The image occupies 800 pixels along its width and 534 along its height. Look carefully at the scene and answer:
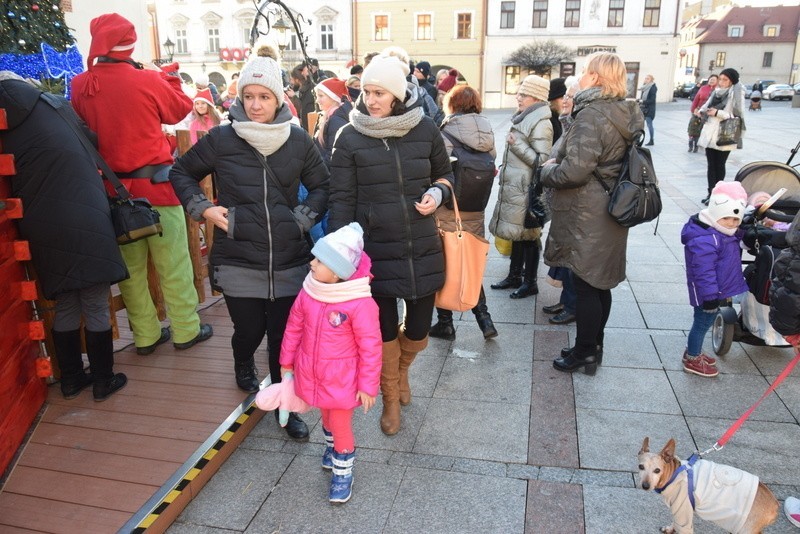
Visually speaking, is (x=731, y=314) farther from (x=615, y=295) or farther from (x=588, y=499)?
(x=588, y=499)

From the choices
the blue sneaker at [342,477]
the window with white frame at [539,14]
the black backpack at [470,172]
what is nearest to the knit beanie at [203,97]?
the black backpack at [470,172]

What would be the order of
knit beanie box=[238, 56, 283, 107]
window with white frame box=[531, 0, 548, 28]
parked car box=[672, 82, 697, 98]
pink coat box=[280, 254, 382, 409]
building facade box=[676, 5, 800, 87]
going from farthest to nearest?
building facade box=[676, 5, 800, 87] → parked car box=[672, 82, 697, 98] → window with white frame box=[531, 0, 548, 28] → knit beanie box=[238, 56, 283, 107] → pink coat box=[280, 254, 382, 409]

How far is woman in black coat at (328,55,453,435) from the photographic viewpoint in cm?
312

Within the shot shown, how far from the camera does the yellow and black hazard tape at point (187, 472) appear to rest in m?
2.67

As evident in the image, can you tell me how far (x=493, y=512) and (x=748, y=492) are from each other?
3.50 feet

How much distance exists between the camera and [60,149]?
3279 mm

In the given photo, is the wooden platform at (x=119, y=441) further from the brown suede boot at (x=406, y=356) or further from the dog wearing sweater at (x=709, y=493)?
the dog wearing sweater at (x=709, y=493)

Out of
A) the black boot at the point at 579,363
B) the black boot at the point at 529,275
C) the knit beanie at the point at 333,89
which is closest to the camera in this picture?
the black boot at the point at 579,363

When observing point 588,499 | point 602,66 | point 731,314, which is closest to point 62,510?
point 588,499

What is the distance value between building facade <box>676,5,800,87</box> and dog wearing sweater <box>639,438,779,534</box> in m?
67.1

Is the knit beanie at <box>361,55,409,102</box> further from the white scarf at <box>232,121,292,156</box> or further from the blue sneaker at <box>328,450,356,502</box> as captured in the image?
the blue sneaker at <box>328,450,356,502</box>

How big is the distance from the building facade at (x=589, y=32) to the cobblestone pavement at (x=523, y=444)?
127ft

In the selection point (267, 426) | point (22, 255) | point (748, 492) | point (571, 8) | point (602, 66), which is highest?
point (571, 8)

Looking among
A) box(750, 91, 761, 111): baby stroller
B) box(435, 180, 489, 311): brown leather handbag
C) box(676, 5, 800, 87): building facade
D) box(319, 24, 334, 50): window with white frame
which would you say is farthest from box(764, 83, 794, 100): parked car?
box(435, 180, 489, 311): brown leather handbag
